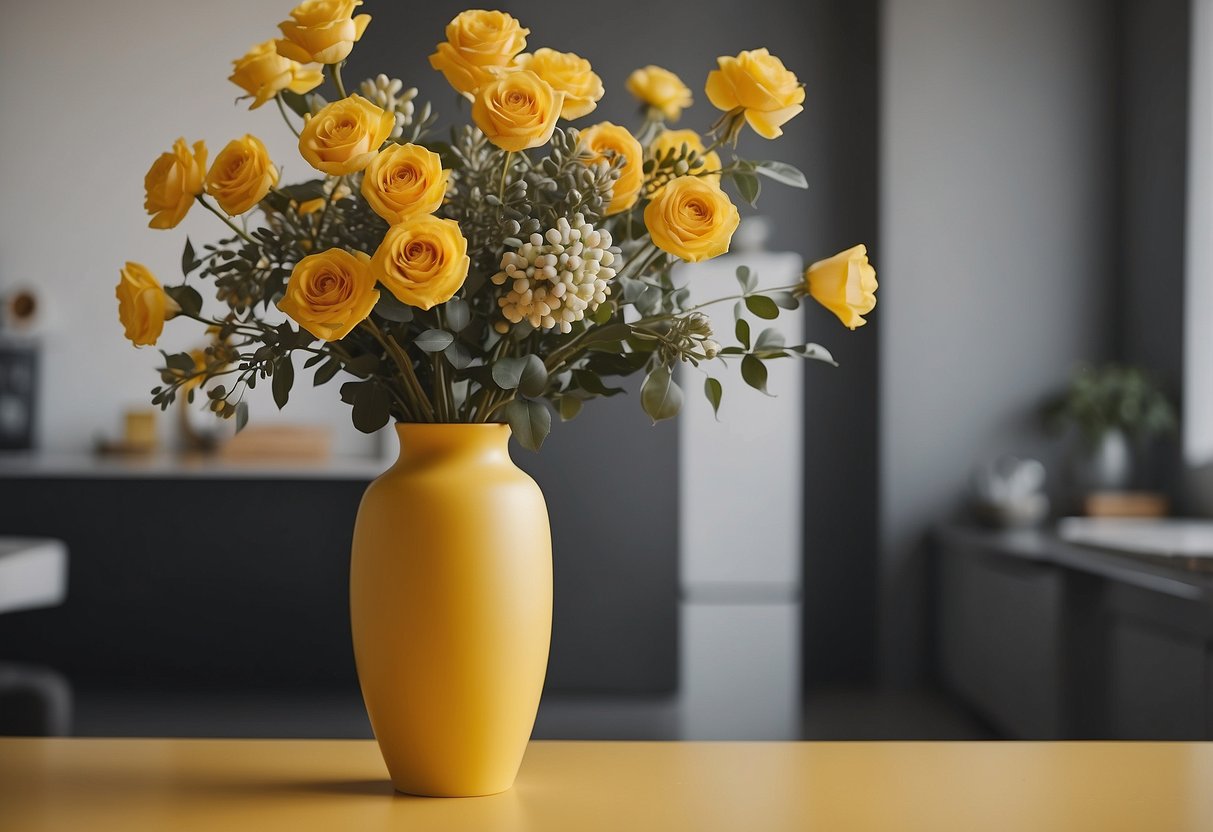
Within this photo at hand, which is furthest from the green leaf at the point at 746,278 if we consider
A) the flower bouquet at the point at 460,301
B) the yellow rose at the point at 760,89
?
the yellow rose at the point at 760,89

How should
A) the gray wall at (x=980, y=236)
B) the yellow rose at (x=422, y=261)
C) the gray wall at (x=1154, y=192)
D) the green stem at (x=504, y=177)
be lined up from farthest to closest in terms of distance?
1. the gray wall at (x=980, y=236)
2. the gray wall at (x=1154, y=192)
3. the green stem at (x=504, y=177)
4. the yellow rose at (x=422, y=261)

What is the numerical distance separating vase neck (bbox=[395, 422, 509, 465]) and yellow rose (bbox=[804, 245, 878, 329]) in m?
0.27

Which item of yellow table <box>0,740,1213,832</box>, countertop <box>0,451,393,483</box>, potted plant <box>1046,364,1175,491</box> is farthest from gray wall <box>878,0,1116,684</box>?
yellow table <box>0,740,1213,832</box>

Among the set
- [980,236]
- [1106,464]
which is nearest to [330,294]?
[1106,464]

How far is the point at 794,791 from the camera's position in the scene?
3.06 ft

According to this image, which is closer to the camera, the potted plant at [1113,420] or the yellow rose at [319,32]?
the yellow rose at [319,32]

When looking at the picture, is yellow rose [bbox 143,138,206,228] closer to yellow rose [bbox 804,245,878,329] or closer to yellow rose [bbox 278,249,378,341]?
yellow rose [bbox 278,249,378,341]

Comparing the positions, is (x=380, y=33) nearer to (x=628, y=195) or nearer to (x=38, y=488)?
(x=38, y=488)

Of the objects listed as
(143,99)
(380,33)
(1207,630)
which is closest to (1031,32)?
(380,33)

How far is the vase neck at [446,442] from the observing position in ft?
2.95

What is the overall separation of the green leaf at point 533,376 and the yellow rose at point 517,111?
0.16 metres

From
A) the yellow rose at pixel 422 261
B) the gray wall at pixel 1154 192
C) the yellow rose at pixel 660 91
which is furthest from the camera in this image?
the gray wall at pixel 1154 192

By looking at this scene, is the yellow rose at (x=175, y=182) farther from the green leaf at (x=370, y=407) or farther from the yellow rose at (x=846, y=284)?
the yellow rose at (x=846, y=284)

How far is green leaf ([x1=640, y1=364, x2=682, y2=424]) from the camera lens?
90 cm
